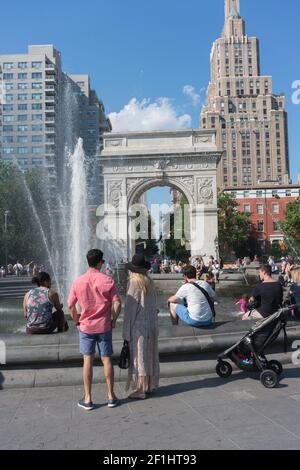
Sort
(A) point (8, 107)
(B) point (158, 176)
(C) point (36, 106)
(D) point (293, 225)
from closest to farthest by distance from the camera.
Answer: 1. (B) point (158, 176)
2. (D) point (293, 225)
3. (C) point (36, 106)
4. (A) point (8, 107)

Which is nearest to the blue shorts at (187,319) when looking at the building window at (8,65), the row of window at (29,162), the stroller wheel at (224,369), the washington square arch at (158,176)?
the stroller wheel at (224,369)

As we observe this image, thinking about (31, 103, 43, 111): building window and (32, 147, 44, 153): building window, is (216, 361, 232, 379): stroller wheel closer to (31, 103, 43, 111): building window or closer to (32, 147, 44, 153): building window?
(32, 147, 44, 153): building window

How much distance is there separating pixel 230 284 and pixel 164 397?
57.8 ft

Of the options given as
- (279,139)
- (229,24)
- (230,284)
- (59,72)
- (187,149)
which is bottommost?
(230,284)

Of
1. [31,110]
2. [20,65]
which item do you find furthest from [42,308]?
[20,65]

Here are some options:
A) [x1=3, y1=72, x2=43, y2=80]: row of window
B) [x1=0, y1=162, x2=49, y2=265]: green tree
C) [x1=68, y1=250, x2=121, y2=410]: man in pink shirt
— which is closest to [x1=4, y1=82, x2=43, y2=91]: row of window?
[x1=3, y1=72, x2=43, y2=80]: row of window

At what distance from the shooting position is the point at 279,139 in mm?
110750

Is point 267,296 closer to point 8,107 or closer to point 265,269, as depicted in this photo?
point 265,269

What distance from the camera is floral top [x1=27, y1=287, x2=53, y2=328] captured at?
575 cm

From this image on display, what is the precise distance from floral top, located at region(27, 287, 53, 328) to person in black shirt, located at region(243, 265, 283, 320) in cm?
276

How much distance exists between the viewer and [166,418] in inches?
171

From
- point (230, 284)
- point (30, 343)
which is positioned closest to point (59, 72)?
point (230, 284)

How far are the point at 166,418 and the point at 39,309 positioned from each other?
229cm
